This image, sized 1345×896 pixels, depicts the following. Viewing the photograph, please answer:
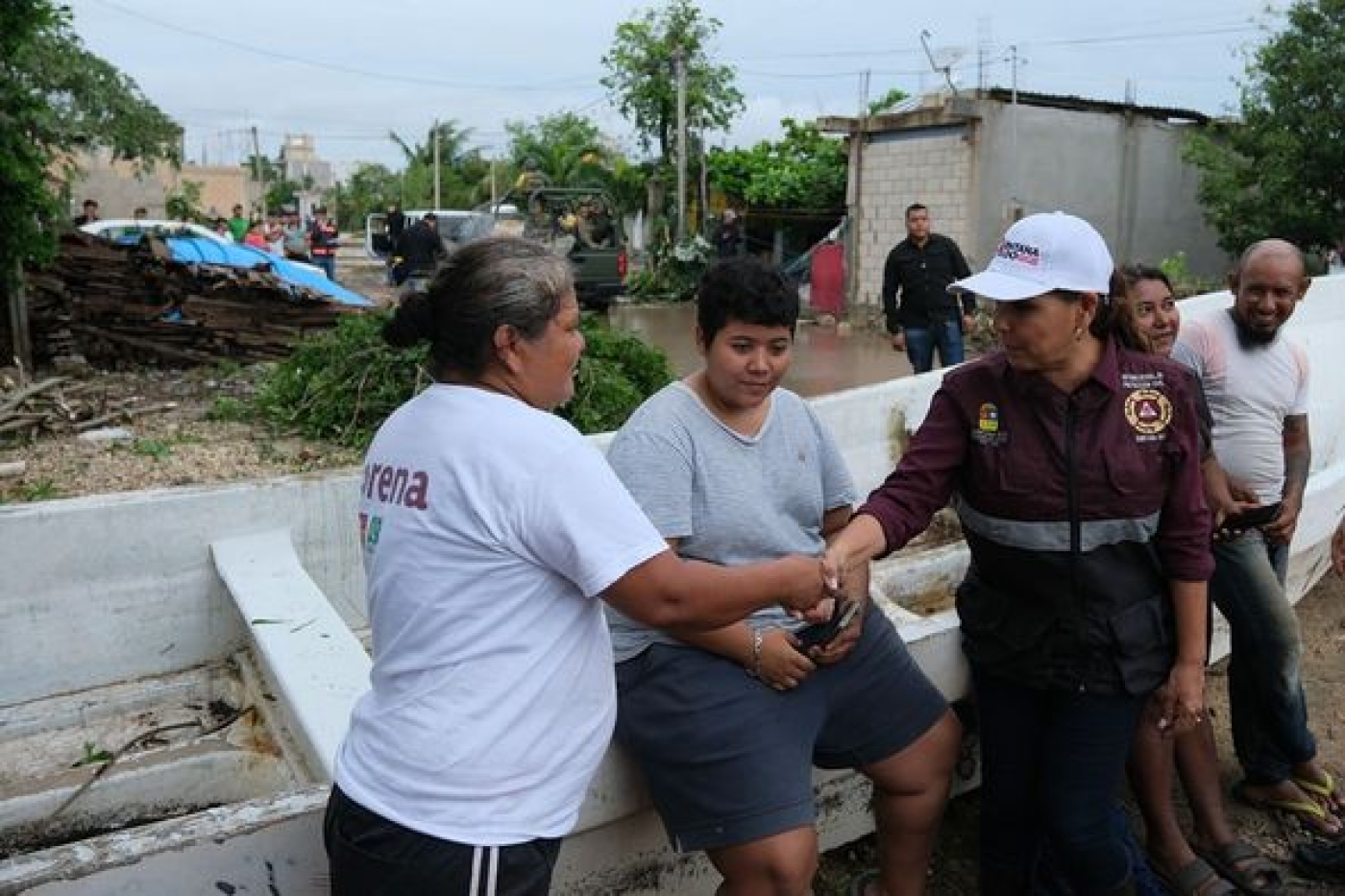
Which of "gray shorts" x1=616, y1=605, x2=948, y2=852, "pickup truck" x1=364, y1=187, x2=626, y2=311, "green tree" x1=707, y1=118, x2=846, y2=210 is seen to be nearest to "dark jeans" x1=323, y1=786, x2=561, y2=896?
"gray shorts" x1=616, y1=605, x2=948, y2=852

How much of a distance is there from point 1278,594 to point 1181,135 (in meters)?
16.1

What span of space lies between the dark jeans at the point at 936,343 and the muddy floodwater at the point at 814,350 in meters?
1.25

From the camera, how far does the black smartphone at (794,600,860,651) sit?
7.60 ft

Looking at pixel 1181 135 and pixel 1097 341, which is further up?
pixel 1181 135

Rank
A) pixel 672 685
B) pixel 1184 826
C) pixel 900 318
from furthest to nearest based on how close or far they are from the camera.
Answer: pixel 900 318 → pixel 1184 826 → pixel 672 685

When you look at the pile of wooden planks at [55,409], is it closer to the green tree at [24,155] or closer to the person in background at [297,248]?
the green tree at [24,155]

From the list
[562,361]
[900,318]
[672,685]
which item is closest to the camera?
[562,361]

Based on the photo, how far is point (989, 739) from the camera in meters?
→ 2.63

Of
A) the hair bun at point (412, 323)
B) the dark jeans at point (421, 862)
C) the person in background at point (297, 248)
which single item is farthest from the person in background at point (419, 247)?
the dark jeans at point (421, 862)

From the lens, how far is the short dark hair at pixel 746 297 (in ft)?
7.86

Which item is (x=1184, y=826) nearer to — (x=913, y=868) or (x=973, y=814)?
(x=973, y=814)

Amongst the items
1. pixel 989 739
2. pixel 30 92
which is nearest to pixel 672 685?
pixel 989 739

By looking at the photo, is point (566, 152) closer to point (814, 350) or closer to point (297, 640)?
point (814, 350)

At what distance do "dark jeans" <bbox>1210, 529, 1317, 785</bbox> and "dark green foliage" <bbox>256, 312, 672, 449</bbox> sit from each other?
2809 mm
